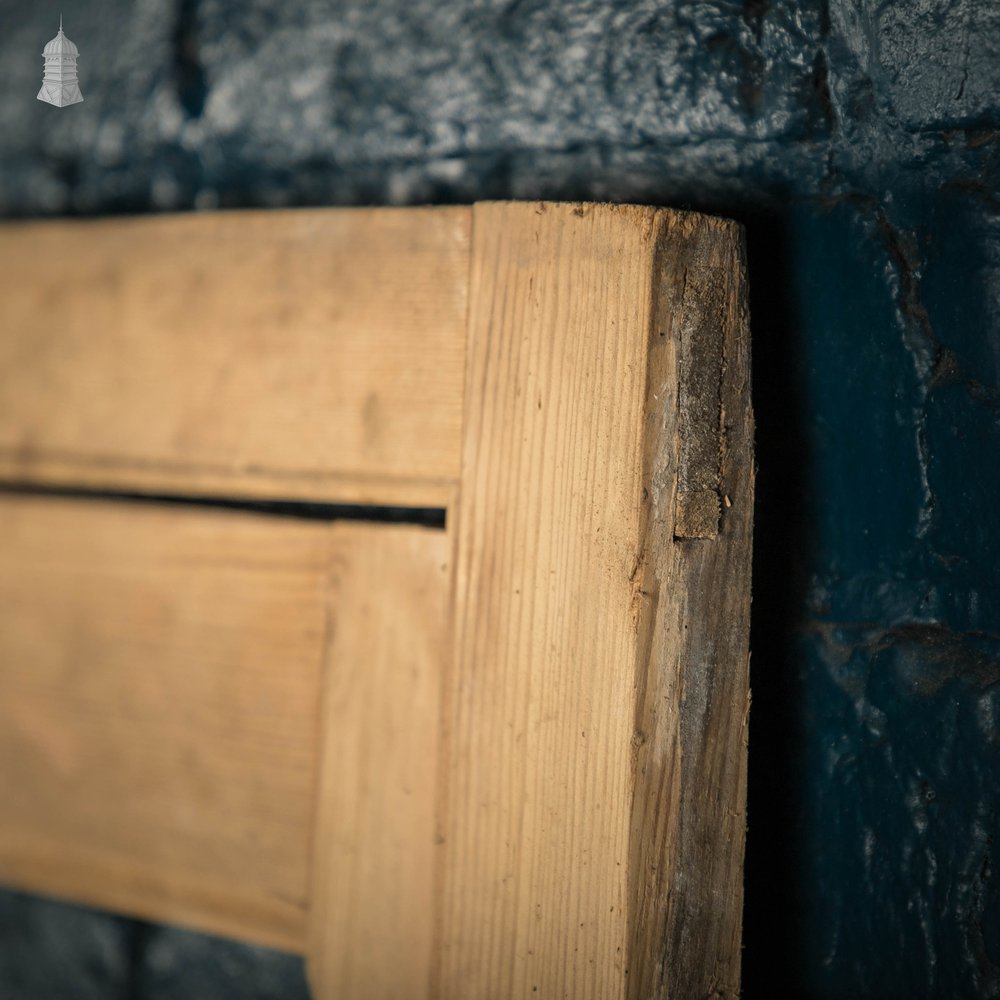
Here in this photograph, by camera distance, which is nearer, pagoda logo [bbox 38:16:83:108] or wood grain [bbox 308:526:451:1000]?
wood grain [bbox 308:526:451:1000]

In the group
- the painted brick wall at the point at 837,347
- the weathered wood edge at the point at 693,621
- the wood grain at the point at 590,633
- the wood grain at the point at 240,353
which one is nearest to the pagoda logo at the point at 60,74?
the wood grain at the point at 240,353

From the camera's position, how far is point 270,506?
758 mm

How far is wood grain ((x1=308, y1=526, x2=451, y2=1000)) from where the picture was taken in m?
0.66

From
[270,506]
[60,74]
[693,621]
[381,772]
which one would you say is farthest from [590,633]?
[60,74]

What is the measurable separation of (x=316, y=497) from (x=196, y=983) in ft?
1.51

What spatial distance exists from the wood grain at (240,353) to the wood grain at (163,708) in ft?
0.15

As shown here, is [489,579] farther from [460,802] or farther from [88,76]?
[88,76]

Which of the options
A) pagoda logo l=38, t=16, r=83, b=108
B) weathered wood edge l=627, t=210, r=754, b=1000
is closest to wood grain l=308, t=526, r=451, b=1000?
weathered wood edge l=627, t=210, r=754, b=1000

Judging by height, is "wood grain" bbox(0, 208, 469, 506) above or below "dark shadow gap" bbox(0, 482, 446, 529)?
above

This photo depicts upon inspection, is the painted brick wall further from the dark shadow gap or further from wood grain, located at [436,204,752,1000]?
the dark shadow gap

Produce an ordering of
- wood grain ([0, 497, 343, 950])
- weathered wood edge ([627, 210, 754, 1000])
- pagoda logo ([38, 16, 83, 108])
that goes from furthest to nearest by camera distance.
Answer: pagoda logo ([38, 16, 83, 108])
wood grain ([0, 497, 343, 950])
weathered wood edge ([627, 210, 754, 1000])

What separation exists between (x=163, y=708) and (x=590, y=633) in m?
0.37

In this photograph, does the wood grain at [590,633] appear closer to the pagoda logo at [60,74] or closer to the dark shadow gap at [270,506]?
the dark shadow gap at [270,506]

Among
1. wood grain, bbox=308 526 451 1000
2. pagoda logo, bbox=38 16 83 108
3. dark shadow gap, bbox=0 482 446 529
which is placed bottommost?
wood grain, bbox=308 526 451 1000
